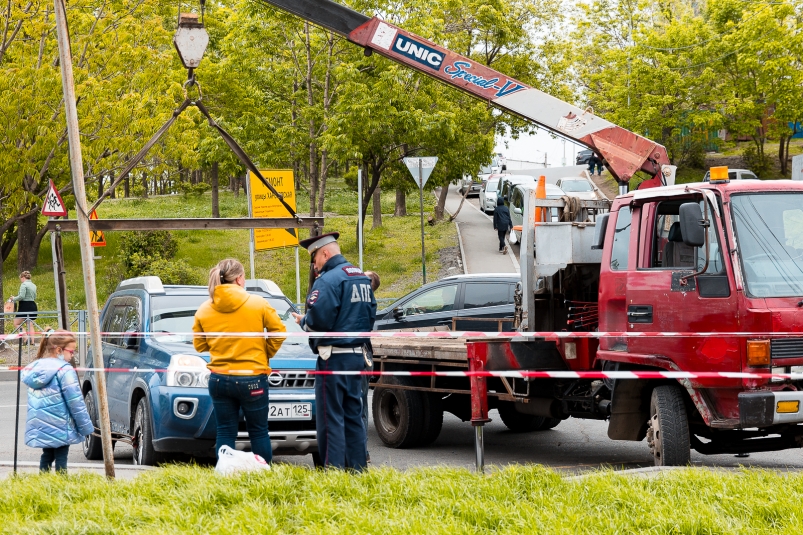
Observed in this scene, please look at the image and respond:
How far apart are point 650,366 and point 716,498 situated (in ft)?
7.80

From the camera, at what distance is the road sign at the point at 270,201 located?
1816cm

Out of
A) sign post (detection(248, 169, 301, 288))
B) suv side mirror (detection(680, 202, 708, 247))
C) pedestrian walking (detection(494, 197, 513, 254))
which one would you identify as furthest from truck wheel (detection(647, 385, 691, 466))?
pedestrian walking (detection(494, 197, 513, 254))

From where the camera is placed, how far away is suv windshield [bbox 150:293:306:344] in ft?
30.1

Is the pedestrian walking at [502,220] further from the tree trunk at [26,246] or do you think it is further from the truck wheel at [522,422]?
the truck wheel at [522,422]

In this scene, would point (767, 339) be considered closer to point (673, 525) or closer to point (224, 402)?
point (673, 525)

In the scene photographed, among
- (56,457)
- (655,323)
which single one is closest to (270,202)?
(56,457)

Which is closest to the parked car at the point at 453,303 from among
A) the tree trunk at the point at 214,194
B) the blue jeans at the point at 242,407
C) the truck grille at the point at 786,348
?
the blue jeans at the point at 242,407

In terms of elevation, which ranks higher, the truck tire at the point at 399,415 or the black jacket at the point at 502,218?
the black jacket at the point at 502,218

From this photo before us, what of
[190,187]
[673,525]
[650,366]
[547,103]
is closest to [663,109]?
[190,187]

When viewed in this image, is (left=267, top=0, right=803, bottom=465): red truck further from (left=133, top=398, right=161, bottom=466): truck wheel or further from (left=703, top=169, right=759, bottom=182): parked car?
(left=133, top=398, right=161, bottom=466): truck wheel

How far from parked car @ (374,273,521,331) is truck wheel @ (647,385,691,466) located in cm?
541

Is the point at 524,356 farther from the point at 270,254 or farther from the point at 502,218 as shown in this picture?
the point at 270,254

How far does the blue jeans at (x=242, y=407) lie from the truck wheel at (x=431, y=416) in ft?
11.7

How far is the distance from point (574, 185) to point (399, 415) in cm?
2759
